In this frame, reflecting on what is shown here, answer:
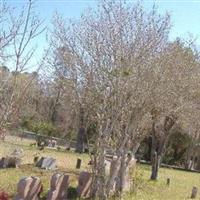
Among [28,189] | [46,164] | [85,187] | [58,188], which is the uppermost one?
[46,164]

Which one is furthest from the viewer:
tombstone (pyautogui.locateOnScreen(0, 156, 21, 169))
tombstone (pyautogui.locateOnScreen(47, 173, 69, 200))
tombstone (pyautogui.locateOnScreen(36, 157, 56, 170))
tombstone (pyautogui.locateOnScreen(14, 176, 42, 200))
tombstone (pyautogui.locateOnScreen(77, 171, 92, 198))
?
tombstone (pyautogui.locateOnScreen(36, 157, 56, 170))

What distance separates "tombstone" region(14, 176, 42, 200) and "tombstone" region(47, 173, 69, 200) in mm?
490

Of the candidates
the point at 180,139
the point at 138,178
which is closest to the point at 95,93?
the point at 138,178

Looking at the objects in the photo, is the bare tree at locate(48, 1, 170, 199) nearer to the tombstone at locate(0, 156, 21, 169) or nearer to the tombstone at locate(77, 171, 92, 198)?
the tombstone at locate(77, 171, 92, 198)

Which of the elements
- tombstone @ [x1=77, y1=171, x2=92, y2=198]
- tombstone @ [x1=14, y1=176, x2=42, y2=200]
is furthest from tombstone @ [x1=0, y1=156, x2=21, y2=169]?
tombstone @ [x1=14, y1=176, x2=42, y2=200]

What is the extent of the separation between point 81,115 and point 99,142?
2.24m

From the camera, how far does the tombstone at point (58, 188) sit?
14.7 m

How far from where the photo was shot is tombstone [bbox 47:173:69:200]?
48.4 ft

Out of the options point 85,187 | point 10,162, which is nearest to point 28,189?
point 85,187

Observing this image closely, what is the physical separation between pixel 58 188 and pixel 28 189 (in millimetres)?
1528

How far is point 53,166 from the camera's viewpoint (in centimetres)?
2259

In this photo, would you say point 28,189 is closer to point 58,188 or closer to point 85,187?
point 58,188

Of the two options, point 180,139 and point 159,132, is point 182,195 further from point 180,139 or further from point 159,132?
point 180,139

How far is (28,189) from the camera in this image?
1361cm
